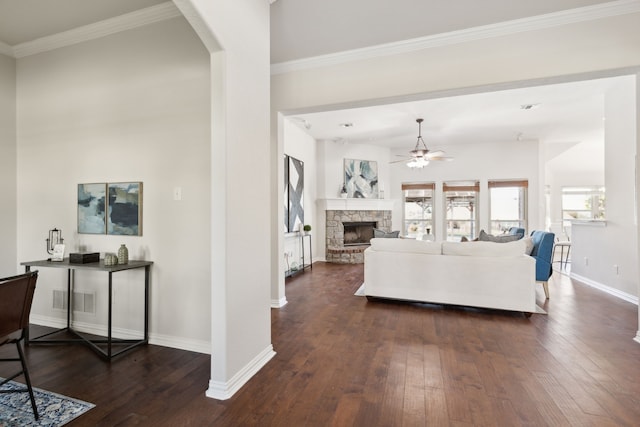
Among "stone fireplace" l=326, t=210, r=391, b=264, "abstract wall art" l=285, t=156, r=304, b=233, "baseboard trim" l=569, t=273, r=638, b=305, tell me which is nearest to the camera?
"baseboard trim" l=569, t=273, r=638, b=305

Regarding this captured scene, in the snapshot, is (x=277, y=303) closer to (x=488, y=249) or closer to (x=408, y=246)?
(x=408, y=246)

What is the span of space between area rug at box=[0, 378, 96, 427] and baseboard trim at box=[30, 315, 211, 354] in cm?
76

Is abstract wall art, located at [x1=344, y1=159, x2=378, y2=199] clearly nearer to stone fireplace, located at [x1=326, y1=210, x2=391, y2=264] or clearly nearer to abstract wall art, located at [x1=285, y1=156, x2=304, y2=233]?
stone fireplace, located at [x1=326, y1=210, x2=391, y2=264]

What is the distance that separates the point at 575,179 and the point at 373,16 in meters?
8.32

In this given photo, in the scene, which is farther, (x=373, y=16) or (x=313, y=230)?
(x=313, y=230)

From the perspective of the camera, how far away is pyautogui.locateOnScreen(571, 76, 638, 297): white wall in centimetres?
402

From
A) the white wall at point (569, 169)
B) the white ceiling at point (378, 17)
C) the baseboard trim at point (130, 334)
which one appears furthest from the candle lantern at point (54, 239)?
the white wall at point (569, 169)

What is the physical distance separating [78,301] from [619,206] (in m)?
6.83

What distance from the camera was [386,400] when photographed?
6.23ft

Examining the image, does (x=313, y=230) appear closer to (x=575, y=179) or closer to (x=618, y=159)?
(x=618, y=159)

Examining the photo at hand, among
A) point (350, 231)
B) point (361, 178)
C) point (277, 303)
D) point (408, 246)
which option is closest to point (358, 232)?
point (350, 231)

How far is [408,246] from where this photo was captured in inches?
152

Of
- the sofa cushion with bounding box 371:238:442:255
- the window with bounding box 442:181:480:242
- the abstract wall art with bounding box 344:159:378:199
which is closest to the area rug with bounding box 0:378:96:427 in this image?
the sofa cushion with bounding box 371:238:442:255

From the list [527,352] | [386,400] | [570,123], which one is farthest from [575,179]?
[386,400]
